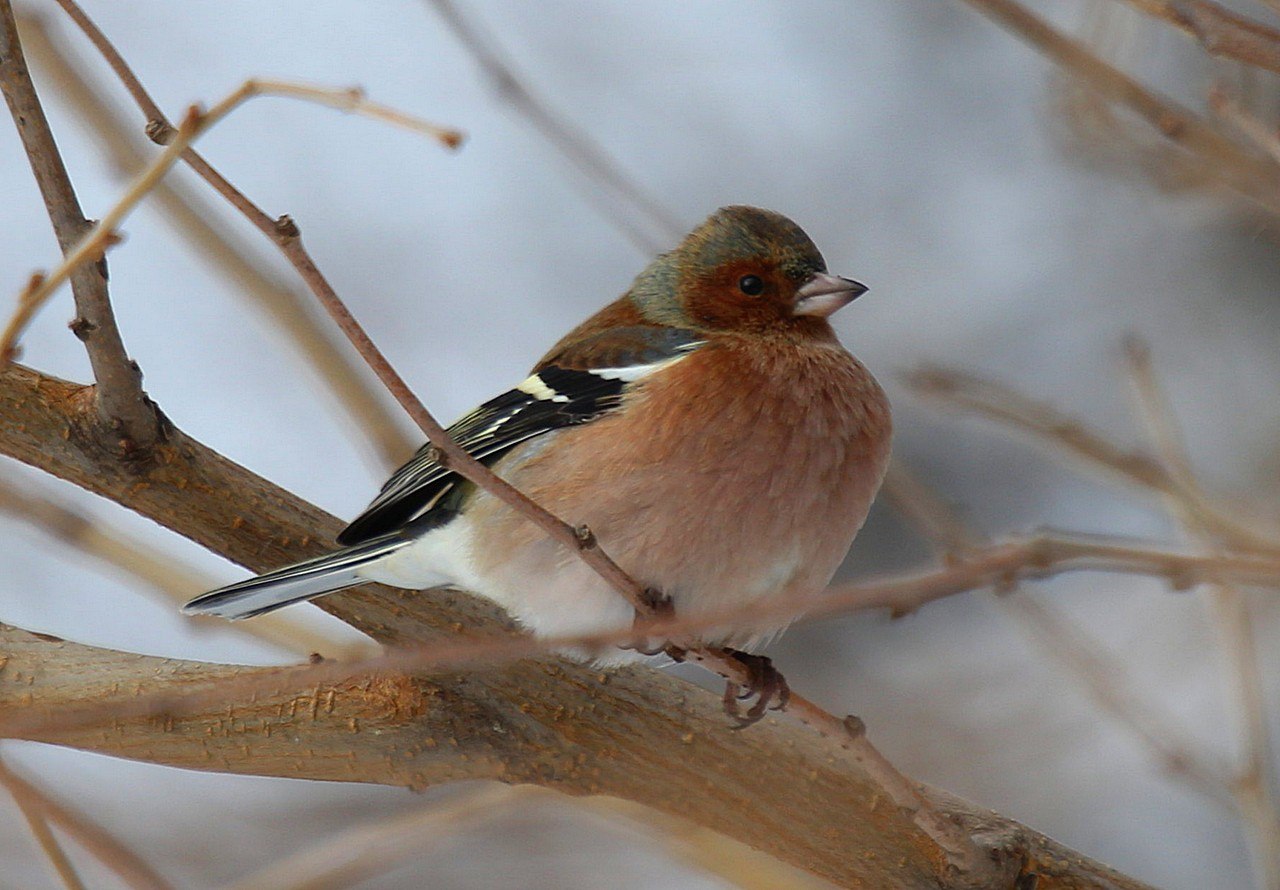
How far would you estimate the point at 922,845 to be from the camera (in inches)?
132

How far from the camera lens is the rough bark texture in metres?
3.20

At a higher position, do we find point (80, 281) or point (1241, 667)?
point (1241, 667)

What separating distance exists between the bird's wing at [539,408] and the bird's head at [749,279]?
0.14 metres

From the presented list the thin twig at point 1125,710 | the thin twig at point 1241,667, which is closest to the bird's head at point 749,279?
the thin twig at point 1241,667

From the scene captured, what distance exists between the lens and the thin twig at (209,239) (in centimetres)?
407

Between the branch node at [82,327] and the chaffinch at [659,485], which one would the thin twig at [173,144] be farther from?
the chaffinch at [659,485]

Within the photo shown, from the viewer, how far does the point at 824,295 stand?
161 inches

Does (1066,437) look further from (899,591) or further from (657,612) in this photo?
(899,591)

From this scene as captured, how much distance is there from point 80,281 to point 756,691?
184 cm

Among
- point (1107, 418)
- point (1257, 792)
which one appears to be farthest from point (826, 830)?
point (1107, 418)

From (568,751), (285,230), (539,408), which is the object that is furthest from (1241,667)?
(285,230)

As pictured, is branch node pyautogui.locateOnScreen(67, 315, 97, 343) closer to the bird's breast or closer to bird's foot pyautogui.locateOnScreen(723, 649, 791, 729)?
the bird's breast

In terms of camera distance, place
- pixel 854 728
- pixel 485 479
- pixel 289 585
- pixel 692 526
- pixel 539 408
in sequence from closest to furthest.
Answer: pixel 485 479 → pixel 854 728 → pixel 289 585 → pixel 692 526 → pixel 539 408

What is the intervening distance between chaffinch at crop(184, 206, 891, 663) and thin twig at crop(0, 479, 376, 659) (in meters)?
0.40
